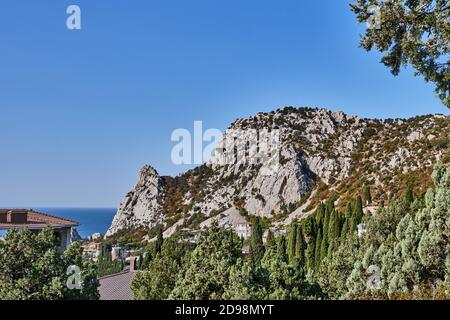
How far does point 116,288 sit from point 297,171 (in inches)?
2481

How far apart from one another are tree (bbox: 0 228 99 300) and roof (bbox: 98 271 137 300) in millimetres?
9004

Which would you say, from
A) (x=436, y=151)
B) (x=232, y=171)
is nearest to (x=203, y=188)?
(x=232, y=171)

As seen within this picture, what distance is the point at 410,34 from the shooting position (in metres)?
10.1

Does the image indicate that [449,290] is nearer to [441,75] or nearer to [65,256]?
[441,75]

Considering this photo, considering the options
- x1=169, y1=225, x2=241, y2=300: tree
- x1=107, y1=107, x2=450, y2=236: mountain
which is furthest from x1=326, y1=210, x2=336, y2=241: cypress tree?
x1=169, y1=225, x2=241, y2=300: tree

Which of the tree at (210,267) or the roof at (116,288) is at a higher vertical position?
the tree at (210,267)

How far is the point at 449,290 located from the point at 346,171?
70010mm

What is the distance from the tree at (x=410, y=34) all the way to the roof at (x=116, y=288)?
14.5 m

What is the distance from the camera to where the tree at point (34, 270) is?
9334mm

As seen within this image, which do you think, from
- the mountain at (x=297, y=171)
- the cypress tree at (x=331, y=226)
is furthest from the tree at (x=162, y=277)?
the mountain at (x=297, y=171)

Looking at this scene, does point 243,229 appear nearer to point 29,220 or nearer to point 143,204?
point 143,204

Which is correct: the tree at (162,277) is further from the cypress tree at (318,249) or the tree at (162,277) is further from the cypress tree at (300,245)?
the cypress tree at (300,245)

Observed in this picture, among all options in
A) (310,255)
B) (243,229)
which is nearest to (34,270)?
(310,255)

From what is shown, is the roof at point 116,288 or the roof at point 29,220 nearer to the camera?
the roof at point 116,288
